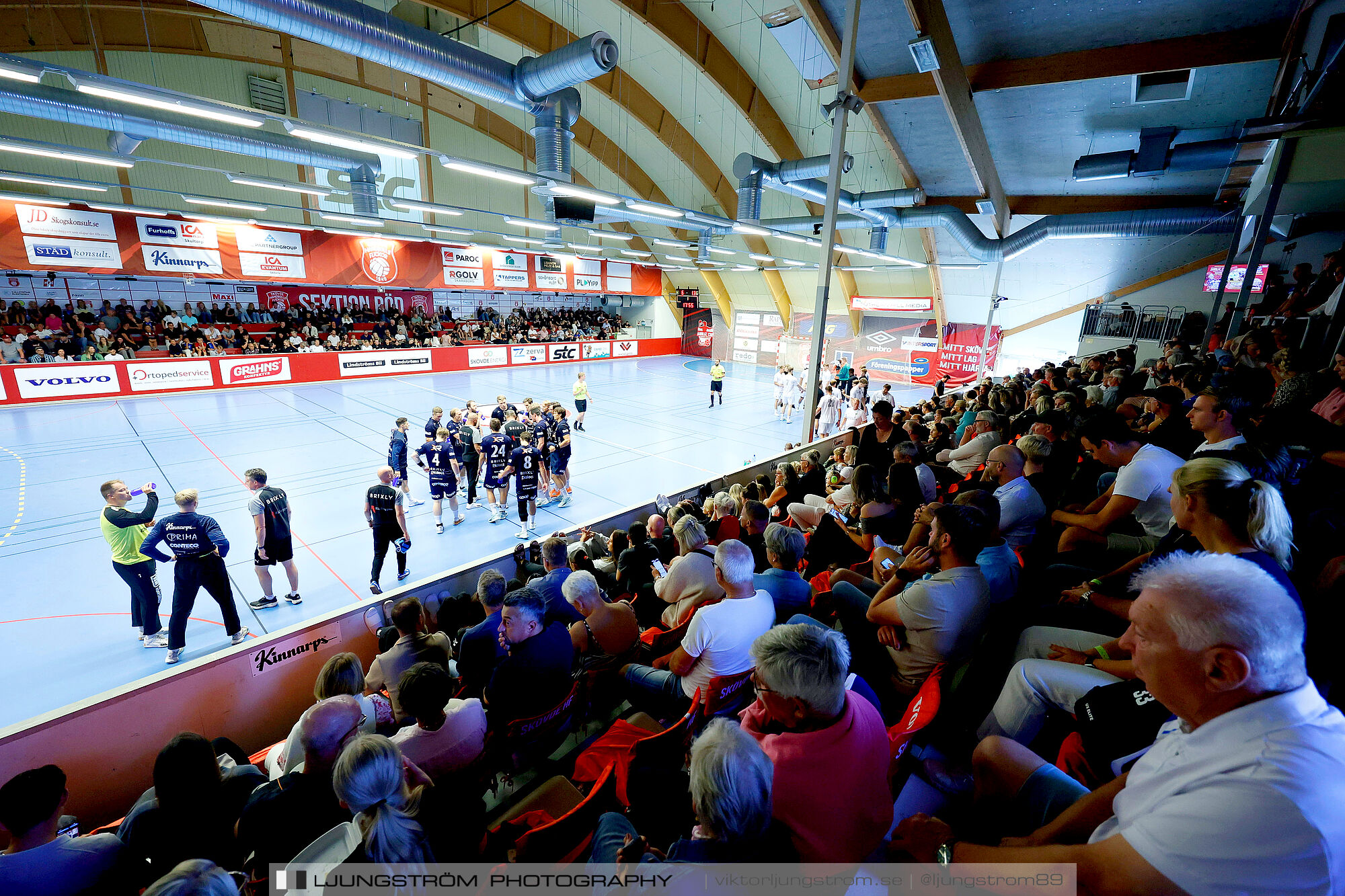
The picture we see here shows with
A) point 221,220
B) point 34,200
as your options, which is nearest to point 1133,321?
point 221,220

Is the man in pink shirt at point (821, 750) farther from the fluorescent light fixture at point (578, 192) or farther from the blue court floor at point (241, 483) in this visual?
the fluorescent light fixture at point (578, 192)

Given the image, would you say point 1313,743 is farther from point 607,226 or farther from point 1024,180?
point 607,226

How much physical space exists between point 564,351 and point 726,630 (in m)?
27.4

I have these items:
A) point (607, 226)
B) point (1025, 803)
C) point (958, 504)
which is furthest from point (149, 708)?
point (607, 226)

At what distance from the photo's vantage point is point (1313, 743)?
103 cm

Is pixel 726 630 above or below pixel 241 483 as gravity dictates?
above

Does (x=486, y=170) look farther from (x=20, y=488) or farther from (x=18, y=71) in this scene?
(x=20, y=488)

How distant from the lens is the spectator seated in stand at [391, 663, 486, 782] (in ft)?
8.03

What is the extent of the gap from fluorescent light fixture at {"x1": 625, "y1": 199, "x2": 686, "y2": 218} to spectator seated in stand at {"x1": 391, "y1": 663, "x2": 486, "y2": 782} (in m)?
9.98

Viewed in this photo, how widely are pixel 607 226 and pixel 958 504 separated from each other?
29.5 m

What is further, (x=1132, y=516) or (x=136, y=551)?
(x=136, y=551)

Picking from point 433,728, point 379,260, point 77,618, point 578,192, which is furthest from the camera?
point 379,260

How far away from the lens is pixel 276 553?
605 centimetres

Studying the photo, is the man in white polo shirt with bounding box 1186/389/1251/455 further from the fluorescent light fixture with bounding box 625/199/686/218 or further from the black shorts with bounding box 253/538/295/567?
the fluorescent light fixture with bounding box 625/199/686/218
